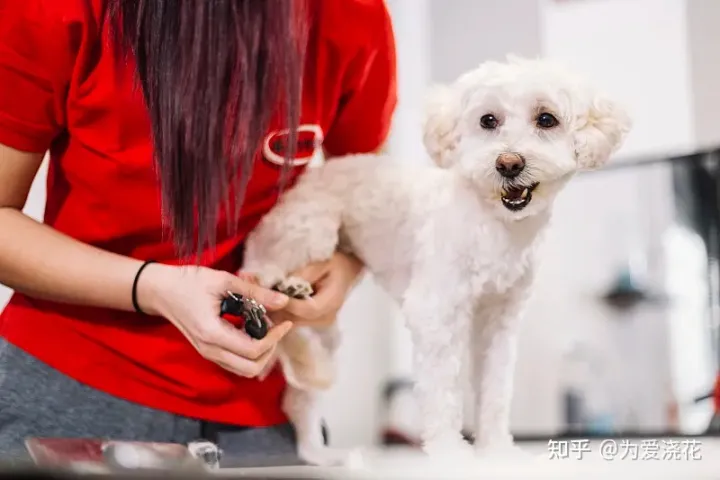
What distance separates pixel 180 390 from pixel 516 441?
1.09 feet

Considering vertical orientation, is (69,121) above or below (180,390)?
above

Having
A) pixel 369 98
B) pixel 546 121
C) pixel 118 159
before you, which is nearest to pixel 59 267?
pixel 118 159

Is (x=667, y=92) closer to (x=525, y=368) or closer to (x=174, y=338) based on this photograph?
(x=525, y=368)

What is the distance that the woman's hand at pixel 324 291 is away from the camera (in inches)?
25.9

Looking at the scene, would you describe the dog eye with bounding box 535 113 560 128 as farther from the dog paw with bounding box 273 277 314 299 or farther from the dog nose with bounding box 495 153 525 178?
the dog paw with bounding box 273 277 314 299

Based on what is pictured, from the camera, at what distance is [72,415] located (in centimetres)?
66

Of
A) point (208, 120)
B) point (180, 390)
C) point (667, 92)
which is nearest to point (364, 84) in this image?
point (208, 120)

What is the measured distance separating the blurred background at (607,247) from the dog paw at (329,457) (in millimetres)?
110

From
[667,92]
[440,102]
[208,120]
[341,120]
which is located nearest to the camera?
[208,120]

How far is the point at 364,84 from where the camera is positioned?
0.72 meters

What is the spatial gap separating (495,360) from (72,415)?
0.41 m

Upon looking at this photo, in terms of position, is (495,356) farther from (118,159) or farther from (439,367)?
(118,159)

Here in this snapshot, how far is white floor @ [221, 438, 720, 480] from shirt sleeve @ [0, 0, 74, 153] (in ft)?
1.21

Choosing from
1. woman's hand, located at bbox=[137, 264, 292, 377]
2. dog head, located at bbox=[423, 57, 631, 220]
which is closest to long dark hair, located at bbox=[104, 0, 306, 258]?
woman's hand, located at bbox=[137, 264, 292, 377]
